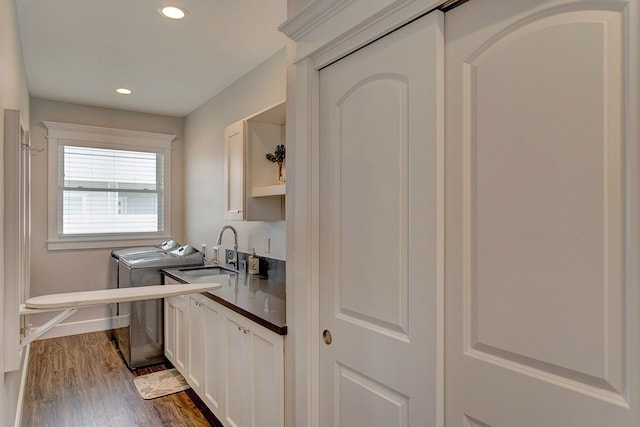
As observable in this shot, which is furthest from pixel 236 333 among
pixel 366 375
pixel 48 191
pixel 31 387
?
pixel 48 191

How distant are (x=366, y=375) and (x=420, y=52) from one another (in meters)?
1.07

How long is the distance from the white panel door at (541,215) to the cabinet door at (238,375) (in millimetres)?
1213

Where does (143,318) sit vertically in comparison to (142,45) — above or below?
below

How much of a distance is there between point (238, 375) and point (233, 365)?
3.0 inches

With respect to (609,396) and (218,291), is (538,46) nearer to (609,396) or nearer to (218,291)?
(609,396)

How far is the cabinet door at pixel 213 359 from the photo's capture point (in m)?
2.35

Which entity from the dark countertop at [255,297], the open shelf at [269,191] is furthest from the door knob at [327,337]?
the open shelf at [269,191]

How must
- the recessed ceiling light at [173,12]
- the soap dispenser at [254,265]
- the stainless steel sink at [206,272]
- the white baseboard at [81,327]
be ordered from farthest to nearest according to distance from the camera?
the white baseboard at [81,327] < the stainless steel sink at [206,272] < the soap dispenser at [254,265] < the recessed ceiling light at [173,12]

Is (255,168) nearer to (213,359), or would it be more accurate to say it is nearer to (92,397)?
(213,359)

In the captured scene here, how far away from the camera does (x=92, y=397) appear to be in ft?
9.54

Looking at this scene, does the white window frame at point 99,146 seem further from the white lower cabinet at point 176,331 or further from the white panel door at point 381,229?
the white panel door at point 381,229

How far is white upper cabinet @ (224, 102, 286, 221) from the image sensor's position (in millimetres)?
2760

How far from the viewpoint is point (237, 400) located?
215 cm

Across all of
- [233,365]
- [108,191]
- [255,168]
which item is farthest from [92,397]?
[108,191]
